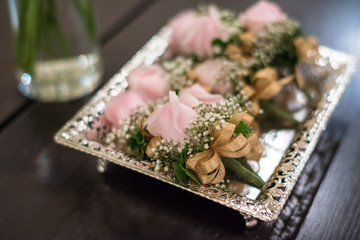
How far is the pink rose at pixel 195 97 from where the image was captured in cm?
67

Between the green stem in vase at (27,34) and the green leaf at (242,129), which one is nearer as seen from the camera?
the green leaf at (242,129)

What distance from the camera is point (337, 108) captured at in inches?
35.8

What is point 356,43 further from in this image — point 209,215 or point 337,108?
point 209,215

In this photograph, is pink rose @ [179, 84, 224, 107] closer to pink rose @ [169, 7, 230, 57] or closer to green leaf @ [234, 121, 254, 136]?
green leaf @ [234, 121, 254, 136]

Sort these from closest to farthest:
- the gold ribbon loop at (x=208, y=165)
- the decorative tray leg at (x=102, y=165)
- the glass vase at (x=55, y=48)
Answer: the gold ribbon loop at (x=208, y=165)
the decorative tray leg at (x=102, y=165)
the glass vase at (x=55, y=48)

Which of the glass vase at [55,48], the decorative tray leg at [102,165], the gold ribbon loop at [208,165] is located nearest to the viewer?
the gold ribbon loop at [208,165]

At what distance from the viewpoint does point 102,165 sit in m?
0.75

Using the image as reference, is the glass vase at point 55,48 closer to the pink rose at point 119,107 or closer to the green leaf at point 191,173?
the pink rose at point 119,107

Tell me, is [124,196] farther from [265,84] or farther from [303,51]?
[303,51]

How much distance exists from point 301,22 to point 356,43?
0.16 m

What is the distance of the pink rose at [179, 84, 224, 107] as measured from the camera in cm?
67

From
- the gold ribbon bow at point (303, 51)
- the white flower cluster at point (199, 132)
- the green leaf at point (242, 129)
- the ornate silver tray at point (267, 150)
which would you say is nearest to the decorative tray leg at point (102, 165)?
the ornate silver tray at point (267, 150)

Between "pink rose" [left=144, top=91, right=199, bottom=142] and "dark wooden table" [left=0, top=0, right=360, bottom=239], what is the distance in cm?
11

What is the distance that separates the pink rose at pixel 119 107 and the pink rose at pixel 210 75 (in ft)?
0.39
